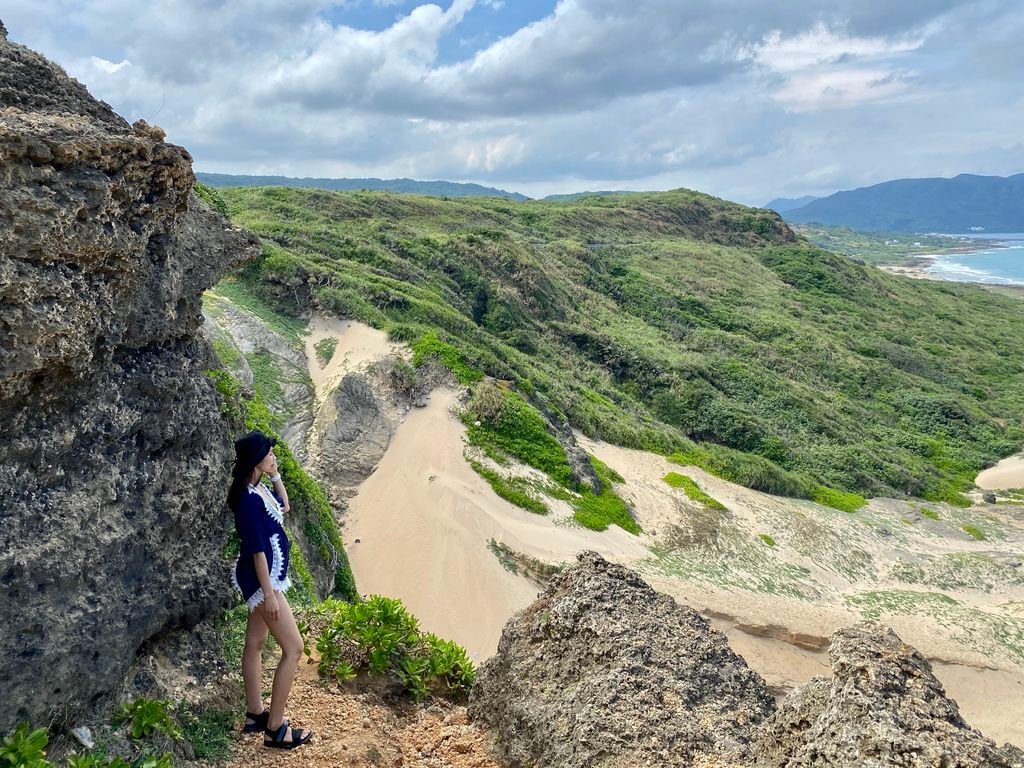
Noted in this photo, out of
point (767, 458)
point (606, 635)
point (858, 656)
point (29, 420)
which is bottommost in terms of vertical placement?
point (767, 458)

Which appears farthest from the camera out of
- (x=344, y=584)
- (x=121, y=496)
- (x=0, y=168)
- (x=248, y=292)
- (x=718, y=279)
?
(x=718, y=279)

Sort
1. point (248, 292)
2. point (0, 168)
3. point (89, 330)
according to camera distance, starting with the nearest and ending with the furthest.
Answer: point (0, 168) < point (89, 330) < point (248, 292)

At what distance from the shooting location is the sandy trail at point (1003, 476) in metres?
32.1

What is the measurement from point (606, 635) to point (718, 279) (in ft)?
185

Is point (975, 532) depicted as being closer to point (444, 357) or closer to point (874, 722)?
point (444, 357)

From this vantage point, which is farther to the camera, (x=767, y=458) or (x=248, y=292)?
(x=767, y=458)

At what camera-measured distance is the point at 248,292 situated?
20797 millimetres

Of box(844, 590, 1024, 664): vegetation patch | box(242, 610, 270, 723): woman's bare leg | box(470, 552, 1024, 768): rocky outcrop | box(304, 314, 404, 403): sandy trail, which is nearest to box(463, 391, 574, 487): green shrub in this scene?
box(304, 314, 404, 403): sandy trail

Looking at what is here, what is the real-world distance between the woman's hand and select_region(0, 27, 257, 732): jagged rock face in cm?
86

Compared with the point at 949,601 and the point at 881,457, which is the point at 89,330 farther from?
the point at 881,457

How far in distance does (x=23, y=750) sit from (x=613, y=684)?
3682mm

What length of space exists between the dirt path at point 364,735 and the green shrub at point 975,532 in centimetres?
2424

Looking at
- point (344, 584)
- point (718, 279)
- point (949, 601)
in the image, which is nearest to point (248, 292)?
point (344, 584)

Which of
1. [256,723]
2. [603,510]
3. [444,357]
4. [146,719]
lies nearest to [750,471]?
[603,510]
